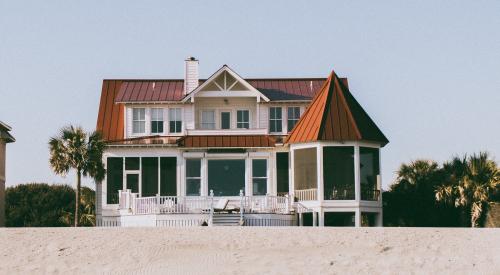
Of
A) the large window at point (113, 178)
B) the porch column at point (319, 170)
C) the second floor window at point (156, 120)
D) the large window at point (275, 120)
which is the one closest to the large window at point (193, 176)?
the second floor window at point (156, 120)

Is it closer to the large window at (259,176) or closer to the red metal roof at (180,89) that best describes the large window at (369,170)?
the large window at (259,176)

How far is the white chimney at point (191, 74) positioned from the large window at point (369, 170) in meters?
10.6

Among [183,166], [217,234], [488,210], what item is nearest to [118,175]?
[183,166]

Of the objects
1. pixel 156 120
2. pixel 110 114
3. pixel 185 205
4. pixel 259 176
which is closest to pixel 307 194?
pixel 259 176

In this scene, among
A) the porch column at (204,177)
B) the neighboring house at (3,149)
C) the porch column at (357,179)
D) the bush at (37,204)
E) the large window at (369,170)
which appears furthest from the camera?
the bush at (37,204)

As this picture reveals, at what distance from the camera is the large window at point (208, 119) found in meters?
54.1

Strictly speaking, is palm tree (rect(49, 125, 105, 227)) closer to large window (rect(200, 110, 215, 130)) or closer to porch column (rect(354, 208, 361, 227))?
large window (rect(200, 110, 215, 130))

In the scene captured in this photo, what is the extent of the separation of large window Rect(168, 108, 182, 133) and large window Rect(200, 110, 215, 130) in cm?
113

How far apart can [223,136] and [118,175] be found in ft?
17.7

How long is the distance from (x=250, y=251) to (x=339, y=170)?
490 inches

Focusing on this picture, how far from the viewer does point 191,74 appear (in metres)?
55.0

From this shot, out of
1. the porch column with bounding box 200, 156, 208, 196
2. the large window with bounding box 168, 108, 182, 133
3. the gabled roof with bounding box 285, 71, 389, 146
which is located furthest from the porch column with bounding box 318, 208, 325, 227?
the large window with bounding box 168, 108, 182, 133

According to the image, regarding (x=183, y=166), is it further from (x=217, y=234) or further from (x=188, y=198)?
(x=217, y=234)

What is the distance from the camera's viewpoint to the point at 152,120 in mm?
54000
